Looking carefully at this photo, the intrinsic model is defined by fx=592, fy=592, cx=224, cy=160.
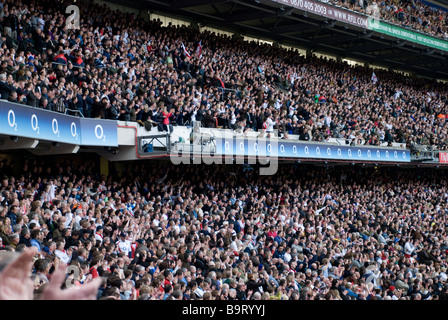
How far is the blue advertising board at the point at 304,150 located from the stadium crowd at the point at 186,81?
656mm

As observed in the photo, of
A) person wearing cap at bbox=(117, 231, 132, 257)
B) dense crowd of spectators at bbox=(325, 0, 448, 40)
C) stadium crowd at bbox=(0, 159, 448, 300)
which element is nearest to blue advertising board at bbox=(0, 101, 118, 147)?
stadium crowd at bbox=(0, 159, 448, 300)

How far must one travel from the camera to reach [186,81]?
21859 mm

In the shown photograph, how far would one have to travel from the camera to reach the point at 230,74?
24.9 m

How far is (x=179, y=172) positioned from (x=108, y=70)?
4.09m

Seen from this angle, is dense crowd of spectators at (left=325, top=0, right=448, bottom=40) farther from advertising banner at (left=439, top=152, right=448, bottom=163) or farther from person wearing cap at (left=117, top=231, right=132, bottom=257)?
person wearing cap at (left=117, top=231, right=132, bottom=257)

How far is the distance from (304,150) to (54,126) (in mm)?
11720

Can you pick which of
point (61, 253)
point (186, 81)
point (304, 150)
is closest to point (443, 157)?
Result: point (304, 150)

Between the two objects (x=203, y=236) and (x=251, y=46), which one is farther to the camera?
(x=251, y=46)

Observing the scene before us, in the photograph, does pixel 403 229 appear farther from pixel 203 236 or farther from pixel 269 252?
pixel 203 236

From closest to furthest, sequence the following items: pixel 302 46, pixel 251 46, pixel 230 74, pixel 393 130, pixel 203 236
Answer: pixel 203 236 → pixel 230 74 → pixel 251 46 → pixel 393 130 → pixel 302 46

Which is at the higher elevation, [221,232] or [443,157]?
[443,157]

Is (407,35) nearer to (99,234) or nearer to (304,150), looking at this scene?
(304,150)
